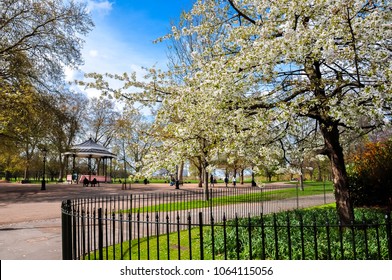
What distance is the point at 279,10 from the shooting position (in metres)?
6.64

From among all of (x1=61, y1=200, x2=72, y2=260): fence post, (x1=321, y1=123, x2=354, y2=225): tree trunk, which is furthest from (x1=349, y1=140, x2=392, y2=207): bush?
(x1=61, y1=200, x2=72, y2=260): fence post

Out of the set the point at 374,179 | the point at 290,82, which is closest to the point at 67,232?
the point at 290,82

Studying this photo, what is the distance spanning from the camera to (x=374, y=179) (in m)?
16.0

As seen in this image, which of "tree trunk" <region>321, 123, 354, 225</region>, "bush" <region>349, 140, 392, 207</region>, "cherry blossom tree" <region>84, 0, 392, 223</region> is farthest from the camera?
"bush" <region>349, 140, 392, 207</region>

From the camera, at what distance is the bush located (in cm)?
1573

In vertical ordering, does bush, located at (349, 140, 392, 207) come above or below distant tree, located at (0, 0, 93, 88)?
below

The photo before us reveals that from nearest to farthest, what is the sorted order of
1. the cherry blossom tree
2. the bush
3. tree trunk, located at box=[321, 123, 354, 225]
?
the cherry blossom tree < tree trunk, located at box=[321, 123, 354, 225] < the bush

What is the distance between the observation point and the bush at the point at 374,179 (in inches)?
619

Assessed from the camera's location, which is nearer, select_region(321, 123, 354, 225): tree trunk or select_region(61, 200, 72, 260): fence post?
select_region(61, 200, 72, 260): fence post

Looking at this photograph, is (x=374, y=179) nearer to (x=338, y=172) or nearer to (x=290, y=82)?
(x=338, y=172)

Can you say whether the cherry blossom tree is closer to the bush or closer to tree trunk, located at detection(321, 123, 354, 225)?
tree trunk, located at detection(321, 123, 354, 225)

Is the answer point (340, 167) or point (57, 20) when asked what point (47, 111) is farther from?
point (340, 167)

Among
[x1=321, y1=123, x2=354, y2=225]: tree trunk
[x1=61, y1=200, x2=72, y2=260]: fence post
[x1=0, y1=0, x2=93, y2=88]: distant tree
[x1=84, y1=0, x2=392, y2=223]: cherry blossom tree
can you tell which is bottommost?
[x1=61, y1=200, x2=72, y2=260]: fence post
